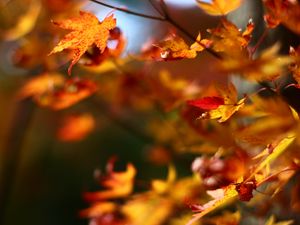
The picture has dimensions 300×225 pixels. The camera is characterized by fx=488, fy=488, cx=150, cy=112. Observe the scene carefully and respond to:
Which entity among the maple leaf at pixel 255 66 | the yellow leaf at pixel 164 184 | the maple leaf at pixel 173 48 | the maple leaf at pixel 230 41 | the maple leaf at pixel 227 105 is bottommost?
the yellow leaf at pixel 164 184

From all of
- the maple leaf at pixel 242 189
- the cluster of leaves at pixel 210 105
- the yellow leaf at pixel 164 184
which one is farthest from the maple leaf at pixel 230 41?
the yellow leaf at pixel 164 184

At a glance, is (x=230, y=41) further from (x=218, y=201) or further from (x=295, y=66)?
(x=218, y=201)

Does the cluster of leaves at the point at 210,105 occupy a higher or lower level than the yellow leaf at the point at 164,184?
higher

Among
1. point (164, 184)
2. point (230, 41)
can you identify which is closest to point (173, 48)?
point (230, 41)

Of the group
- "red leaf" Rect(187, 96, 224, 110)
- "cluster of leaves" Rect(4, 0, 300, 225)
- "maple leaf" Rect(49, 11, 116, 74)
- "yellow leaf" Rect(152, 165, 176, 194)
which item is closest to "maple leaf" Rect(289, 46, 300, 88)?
"cluster of leaves" Rect(4, 0, 300, 225)

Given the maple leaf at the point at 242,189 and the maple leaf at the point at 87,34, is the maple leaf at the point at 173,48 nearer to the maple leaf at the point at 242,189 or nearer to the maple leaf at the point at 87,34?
the maple leaf at the point at 87,34

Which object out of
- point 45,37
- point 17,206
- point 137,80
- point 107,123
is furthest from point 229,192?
point 107,123

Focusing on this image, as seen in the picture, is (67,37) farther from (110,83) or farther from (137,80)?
(110,83)

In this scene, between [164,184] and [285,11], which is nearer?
[285,11]
